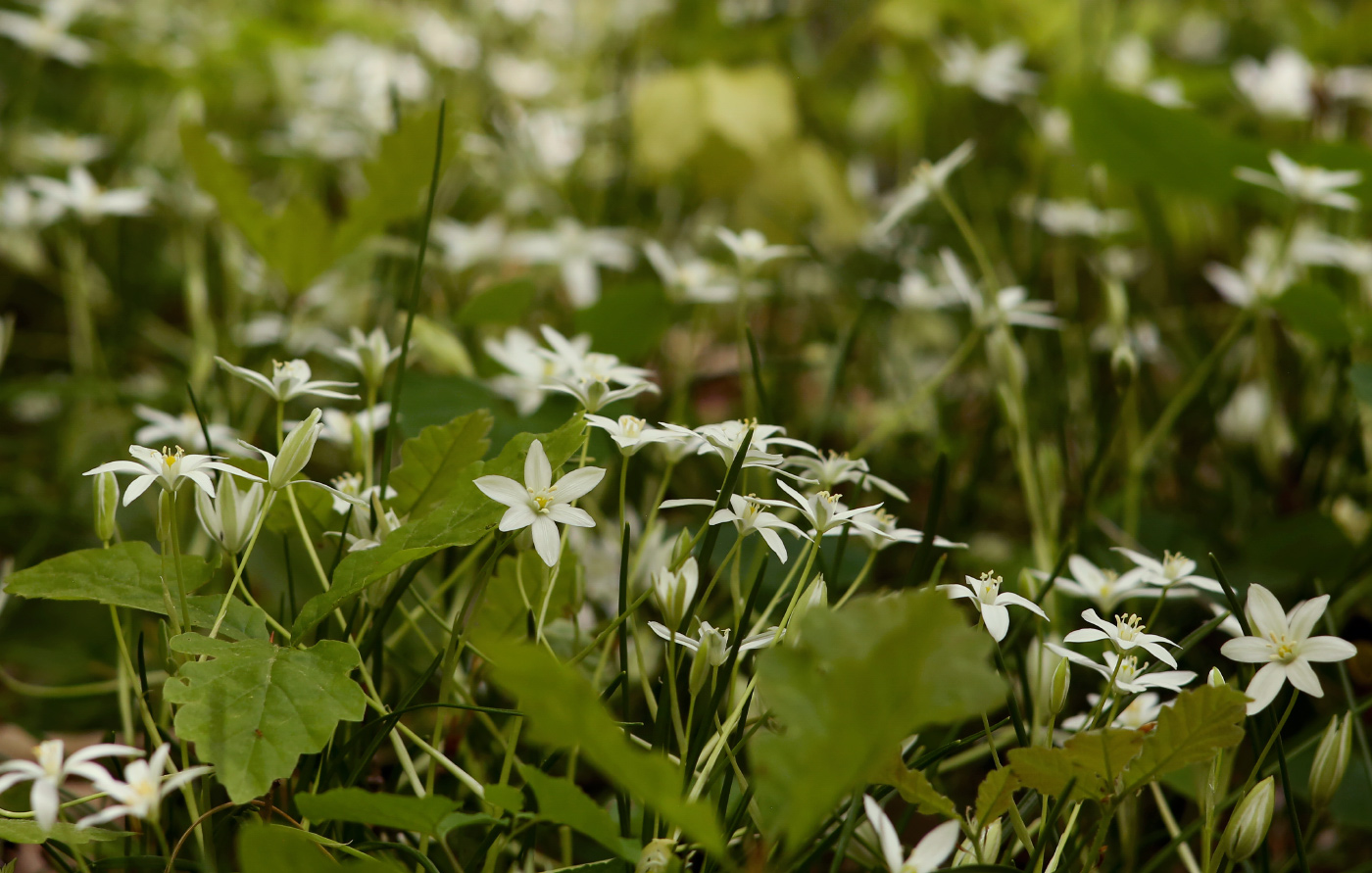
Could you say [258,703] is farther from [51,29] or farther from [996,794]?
[51,29]

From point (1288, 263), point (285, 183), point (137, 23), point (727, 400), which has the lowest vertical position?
point (727, 400)

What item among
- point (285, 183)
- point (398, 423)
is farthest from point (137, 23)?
point (398, 423)

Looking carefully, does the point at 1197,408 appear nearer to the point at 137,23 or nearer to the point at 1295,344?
the point at 1295,344

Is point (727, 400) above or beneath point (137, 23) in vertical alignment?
beneath

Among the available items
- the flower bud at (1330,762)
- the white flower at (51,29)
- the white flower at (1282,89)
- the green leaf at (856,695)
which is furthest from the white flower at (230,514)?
the white flower at (1282,89)

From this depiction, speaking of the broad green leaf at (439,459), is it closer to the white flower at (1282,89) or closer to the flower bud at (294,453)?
the flower bud at (294,453)
